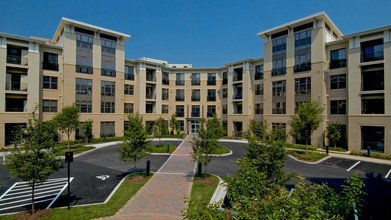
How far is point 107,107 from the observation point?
34.0 meters

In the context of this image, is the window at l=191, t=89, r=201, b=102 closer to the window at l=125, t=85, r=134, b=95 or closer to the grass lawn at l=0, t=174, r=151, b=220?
the window at l=125, t=85, r=134, b=95

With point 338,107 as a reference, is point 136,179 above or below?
below

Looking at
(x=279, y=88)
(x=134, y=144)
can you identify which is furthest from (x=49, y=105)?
(x=279, y=88)

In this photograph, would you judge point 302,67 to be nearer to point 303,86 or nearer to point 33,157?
point 303,86

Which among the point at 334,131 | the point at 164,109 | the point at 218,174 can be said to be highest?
the point at 164,109

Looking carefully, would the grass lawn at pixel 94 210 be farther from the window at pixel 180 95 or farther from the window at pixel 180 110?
the window at pixel 180 95

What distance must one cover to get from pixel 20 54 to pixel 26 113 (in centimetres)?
830

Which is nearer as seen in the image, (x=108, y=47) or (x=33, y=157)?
(x=33, y=157)

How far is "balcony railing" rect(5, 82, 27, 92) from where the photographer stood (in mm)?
26344

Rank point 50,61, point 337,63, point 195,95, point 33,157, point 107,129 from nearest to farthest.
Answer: point 33,157
point 337,63
point 50,61
point 107,129
point 195,95

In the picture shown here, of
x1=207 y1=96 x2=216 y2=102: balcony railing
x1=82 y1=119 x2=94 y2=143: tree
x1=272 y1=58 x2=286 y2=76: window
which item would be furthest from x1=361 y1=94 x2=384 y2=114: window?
x1=82 y1=119 x2=94 y2=143: tree

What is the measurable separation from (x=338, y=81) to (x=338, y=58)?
311 centimetres

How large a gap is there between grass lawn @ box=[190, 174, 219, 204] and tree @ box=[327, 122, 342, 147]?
1959 centimetres

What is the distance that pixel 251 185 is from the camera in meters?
6.18
